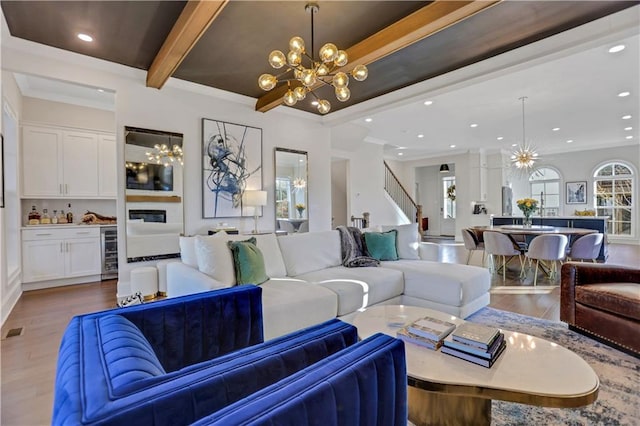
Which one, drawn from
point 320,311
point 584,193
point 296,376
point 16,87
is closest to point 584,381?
point 296,376

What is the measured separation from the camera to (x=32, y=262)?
14.9 feet

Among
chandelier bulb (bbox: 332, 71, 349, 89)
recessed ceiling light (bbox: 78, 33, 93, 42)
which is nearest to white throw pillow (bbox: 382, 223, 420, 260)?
chandelier bulb (bbox: 332, 71, 349, 89)

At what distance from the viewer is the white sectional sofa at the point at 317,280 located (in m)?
2.48

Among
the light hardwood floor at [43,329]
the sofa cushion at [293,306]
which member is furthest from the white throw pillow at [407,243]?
the sofa cushion at [293,306]

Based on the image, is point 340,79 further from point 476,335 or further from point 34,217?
point 34,217

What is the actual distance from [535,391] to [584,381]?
0.82 feet

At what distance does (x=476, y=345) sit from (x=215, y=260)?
6.57 ft

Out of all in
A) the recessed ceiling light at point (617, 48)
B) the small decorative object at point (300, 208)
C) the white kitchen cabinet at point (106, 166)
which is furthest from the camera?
the small decorative object at point (300, 208)

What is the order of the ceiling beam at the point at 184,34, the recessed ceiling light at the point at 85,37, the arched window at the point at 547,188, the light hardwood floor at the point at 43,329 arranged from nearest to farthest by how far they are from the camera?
the light hardwood floor at the point at 43,329, the ceiling beam at the point at 184,34, the recessed ceiling light at the point at 85,37, the arched window at the point at 547,188

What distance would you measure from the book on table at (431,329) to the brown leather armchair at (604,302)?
5.43 ft

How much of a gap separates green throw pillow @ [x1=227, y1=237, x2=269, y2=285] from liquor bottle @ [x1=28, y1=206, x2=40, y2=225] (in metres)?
4.01

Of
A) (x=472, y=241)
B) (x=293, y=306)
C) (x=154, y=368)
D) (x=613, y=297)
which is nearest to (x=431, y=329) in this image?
(x=293, y=306)

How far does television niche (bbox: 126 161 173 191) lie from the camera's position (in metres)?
4.09

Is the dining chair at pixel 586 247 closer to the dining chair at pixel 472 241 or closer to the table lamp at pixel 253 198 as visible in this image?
the dining chair at pixel 472 241
